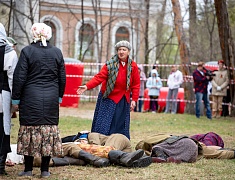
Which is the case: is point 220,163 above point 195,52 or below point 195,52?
below

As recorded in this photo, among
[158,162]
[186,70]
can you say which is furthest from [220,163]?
[186,70]

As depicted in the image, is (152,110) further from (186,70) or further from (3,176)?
(3,176)

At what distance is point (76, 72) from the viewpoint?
21641 millimetres

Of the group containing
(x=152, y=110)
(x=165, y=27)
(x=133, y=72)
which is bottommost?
(x=152, y=110)

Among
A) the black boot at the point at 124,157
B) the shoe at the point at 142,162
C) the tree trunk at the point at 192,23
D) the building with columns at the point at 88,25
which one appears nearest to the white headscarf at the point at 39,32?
the black boot at the point at 124,157

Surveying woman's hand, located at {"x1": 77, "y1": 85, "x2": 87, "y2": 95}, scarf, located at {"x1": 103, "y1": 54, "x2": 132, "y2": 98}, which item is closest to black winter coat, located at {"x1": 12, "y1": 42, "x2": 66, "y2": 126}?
woman's hand, located at {"x1": 77, "y1": 85, "x2": 87, "y2": 95}

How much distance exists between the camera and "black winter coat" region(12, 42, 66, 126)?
6.87 metres

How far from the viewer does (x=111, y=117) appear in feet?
29.9

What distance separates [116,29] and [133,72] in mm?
30184

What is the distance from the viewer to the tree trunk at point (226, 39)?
60.4 ft

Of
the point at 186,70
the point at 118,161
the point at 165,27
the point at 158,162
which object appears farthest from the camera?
the point at 165,27

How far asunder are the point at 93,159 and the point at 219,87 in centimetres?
1146

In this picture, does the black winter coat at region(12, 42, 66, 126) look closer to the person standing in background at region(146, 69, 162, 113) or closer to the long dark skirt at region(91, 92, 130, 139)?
the long dark skirt at region(91, 92, 130, 139)

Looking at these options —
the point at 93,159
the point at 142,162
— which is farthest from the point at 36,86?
the point at 142,162
